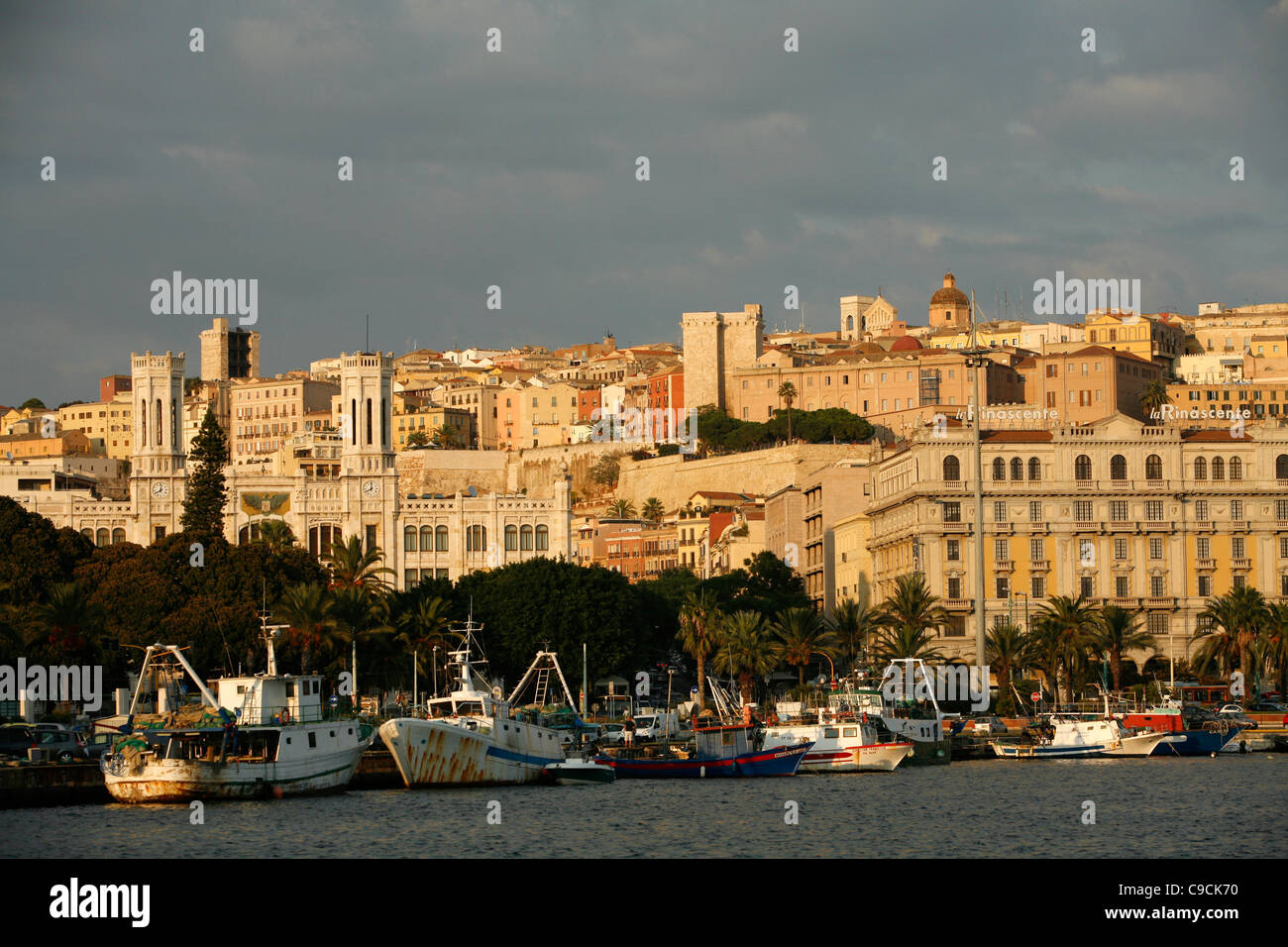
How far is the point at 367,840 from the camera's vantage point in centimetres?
4744

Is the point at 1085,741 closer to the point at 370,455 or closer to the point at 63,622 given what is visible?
the point at 63,622

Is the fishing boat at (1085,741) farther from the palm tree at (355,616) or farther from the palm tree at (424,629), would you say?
the palm tree at (355,616)

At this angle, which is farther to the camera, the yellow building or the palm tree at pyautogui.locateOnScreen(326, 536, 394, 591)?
the yellow building

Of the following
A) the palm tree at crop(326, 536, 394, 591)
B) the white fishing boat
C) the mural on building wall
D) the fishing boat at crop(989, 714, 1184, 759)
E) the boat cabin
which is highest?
the mural on building wall

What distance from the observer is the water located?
44.6 m

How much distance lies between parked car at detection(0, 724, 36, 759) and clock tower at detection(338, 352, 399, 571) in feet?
222

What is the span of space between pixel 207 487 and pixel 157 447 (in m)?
18.0

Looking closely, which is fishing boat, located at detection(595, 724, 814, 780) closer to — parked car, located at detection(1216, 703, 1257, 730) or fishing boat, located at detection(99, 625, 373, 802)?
fishing boat, located at detection(99, 625, 373, 802)

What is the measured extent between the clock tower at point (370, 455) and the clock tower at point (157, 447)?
45.2ft

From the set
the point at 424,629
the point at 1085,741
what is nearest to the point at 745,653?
the point at 424,629

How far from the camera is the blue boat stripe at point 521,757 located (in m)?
68.9

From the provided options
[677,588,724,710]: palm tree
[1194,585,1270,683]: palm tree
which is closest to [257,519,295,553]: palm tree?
[677,588,724,710]: palm tree
